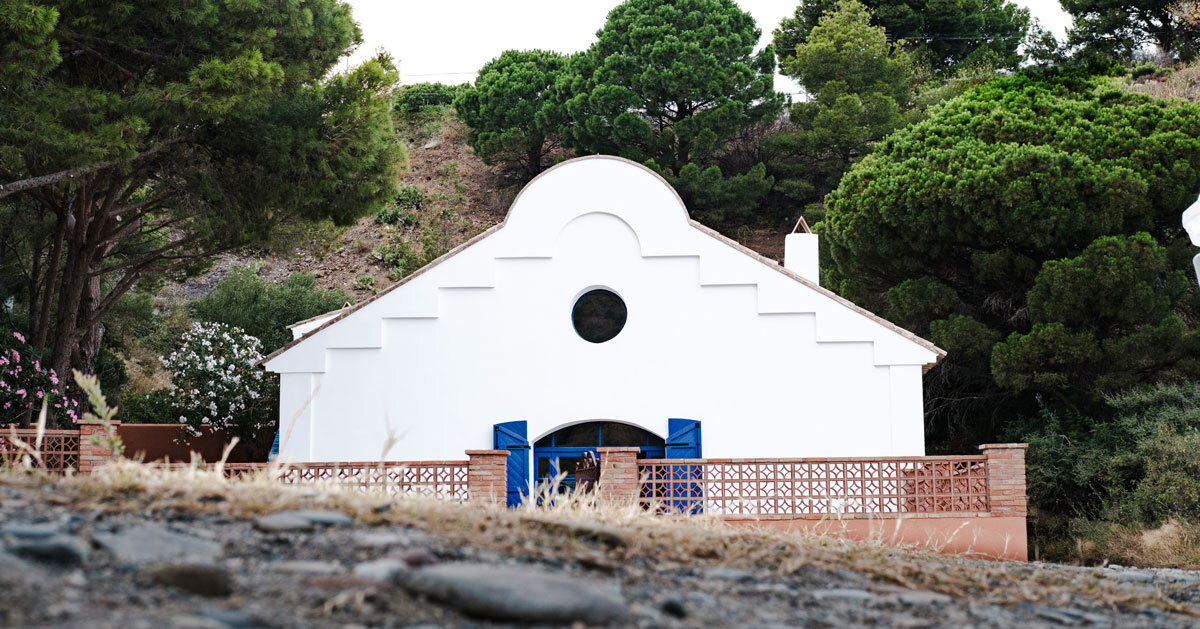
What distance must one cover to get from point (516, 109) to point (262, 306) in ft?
46.1

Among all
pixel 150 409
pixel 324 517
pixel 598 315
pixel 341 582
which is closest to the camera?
pixel 341 582

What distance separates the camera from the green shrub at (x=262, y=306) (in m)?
29.9

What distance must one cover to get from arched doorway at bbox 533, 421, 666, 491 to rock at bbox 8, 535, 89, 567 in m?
12.3

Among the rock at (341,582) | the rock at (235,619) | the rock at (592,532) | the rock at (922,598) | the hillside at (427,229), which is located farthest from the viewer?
the hillside at (427,229)

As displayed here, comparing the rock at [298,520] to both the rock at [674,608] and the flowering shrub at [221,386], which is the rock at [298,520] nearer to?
the rock at [674,608]

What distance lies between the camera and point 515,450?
52.5 feet

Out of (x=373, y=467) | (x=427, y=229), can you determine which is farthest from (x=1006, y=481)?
(x=427, y=229)

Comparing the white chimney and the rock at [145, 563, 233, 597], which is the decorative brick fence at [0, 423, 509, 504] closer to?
the white chimney

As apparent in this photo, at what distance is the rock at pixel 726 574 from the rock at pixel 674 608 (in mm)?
781

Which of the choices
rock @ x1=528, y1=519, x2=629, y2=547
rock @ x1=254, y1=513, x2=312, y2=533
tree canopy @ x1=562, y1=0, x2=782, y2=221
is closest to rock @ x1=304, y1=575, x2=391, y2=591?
rock @ x1=254, y1=513, x2=312, y2=533

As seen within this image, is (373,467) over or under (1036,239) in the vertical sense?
under

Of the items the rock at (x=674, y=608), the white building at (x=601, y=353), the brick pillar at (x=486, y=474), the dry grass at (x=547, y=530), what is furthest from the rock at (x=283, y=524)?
the white building at (x=601, y=353)

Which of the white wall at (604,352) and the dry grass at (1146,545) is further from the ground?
the white wall at (604,352)

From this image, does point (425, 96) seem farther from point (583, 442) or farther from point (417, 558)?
point (417, 558)
